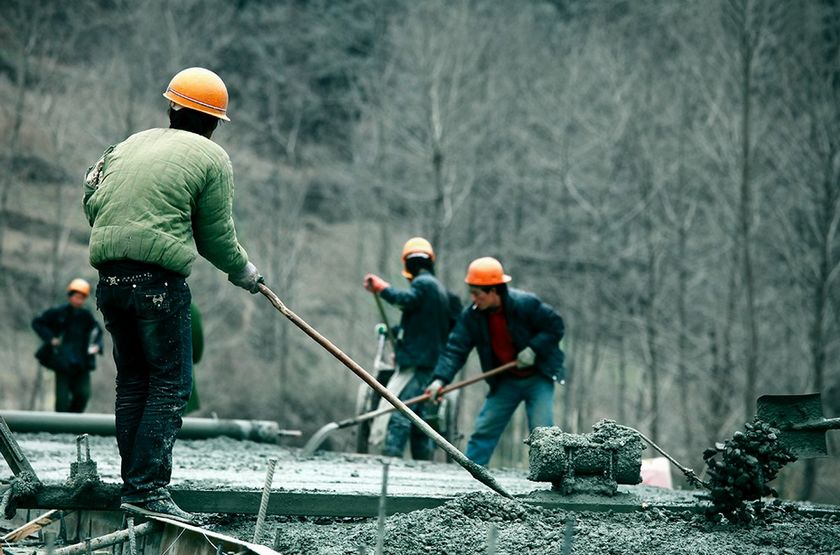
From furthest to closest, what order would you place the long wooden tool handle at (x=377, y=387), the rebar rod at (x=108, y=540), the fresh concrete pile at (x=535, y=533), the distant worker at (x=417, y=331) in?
the distant worker at (x=417, y=331)
the long wooden tool handle at (x=377, y=387)
the fresh concrete pile at (x=535, y=533)
the rebar rod at (x=108, y=540)

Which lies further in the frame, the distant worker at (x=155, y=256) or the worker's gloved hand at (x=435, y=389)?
the worker's gloved hand at (x=435, y=389)

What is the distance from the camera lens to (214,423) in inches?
417

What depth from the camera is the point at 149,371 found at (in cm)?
488

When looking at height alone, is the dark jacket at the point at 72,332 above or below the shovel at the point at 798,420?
above

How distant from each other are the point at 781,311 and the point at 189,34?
52.6 feet

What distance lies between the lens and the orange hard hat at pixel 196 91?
4.96m

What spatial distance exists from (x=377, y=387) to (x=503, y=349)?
3.97 m

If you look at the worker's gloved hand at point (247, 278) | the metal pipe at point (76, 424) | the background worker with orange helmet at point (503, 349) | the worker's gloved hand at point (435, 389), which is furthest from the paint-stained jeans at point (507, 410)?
the worker's gloved hand at point (247, 278)

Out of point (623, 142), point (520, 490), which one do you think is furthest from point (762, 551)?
point (623, 142)

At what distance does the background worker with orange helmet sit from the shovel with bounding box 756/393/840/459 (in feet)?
11.3

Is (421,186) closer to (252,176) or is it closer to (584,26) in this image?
(252,176)

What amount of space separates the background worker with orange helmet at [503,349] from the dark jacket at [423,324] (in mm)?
1380

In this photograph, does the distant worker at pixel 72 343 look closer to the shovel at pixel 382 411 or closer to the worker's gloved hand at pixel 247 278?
the shovel at pixel 382 411

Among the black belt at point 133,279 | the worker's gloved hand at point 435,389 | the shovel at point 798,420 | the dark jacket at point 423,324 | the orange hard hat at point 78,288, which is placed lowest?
the shovel at point 798,420
